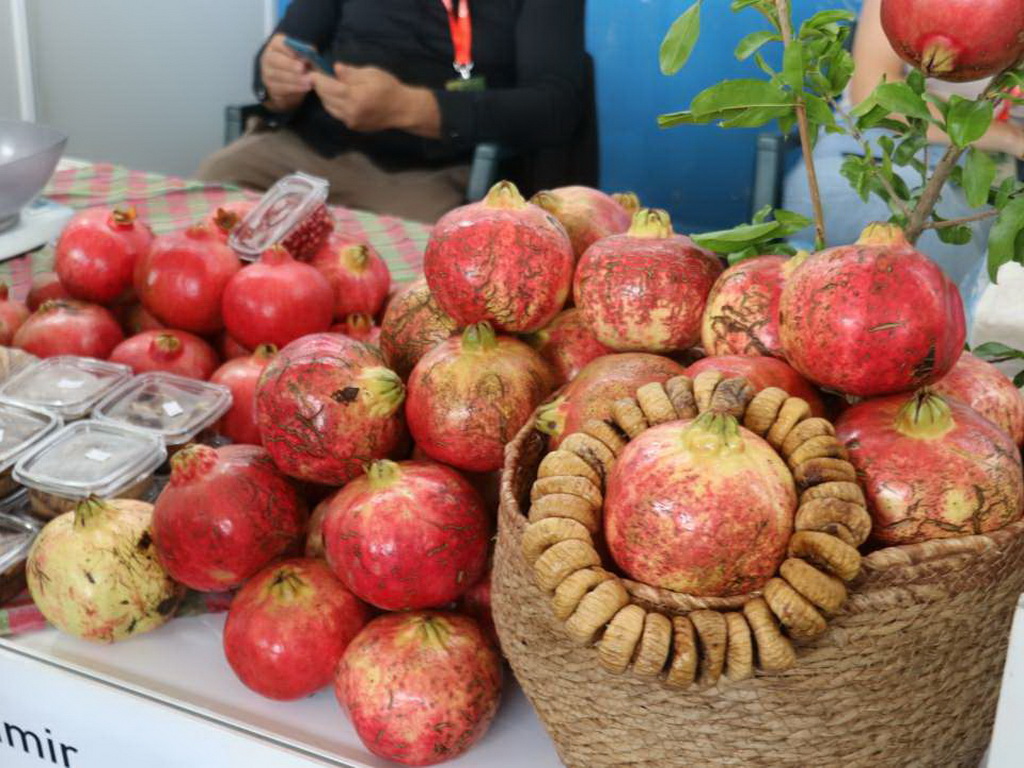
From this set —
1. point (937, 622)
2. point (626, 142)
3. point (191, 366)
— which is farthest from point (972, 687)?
point (626, 142)

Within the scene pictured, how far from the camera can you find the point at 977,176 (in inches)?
29.0

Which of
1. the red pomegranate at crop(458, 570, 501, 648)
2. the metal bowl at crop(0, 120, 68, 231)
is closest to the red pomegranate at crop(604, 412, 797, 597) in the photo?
the red pomegranate at crop(458, 570, 501, 648)

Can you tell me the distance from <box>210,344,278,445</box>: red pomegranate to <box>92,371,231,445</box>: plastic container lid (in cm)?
2

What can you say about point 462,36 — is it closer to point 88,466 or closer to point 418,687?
point 88,466

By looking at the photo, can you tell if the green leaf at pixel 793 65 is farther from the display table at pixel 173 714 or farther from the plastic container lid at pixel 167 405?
the plastic container lid at pixel 167 405

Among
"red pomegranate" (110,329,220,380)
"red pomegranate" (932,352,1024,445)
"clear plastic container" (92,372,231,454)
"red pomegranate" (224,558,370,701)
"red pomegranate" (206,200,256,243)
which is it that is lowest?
"red pomegranate" (224,558,370,701)

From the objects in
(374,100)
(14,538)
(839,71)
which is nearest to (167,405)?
(14,538)

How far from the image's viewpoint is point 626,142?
3.31 m

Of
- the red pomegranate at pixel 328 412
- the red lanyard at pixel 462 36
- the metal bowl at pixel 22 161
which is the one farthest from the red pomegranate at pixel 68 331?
the red lanyard at pixel 462 36

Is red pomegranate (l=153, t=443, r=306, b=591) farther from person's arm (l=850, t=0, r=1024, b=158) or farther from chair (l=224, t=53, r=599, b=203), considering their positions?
chair (l=224, t=53, r=599, b=203)

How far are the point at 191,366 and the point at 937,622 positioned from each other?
3.01 feet

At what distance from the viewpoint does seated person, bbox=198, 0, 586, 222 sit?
2768mm

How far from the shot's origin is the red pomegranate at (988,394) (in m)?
0.81

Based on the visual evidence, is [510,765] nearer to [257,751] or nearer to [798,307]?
[257,751]
